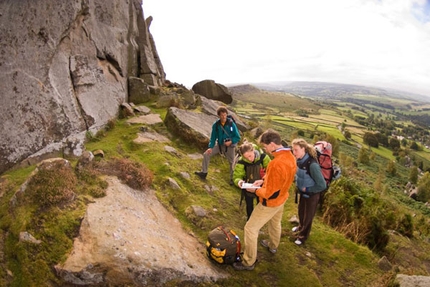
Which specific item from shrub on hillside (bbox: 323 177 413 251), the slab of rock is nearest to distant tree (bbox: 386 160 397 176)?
shrub on hillside (bbox: 323 177 413 251)

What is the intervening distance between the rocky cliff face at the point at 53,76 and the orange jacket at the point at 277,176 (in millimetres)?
8923

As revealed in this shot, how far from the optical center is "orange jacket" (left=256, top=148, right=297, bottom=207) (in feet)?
21.1

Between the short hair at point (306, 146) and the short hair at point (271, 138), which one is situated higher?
the short hair at point (271, 138)

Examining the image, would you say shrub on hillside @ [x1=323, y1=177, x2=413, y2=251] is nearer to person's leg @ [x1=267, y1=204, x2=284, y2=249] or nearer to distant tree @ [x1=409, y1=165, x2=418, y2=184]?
person's leg @ [x1=267, y1=204, x2=284, y2=249]

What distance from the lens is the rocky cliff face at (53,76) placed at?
9969 mm

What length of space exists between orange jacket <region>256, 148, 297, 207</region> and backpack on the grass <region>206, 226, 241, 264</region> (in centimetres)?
150

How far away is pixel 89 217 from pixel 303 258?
6.43m

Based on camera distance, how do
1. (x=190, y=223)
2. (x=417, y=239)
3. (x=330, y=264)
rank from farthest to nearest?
(x=417, y=239) → (x=190, y=223) → (x=330, y=264)

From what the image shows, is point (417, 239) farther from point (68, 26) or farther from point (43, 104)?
point (68, 26)

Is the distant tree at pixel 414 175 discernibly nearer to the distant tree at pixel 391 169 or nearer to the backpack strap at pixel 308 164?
the distant tree at pixel 391 169

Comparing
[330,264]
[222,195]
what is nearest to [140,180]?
[222,195]

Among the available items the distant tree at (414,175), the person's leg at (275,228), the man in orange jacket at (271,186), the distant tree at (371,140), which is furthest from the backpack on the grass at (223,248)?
the distant tree at (371,140)

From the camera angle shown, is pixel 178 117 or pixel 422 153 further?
pixel 422 153

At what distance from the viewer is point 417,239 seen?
44.8 ft
